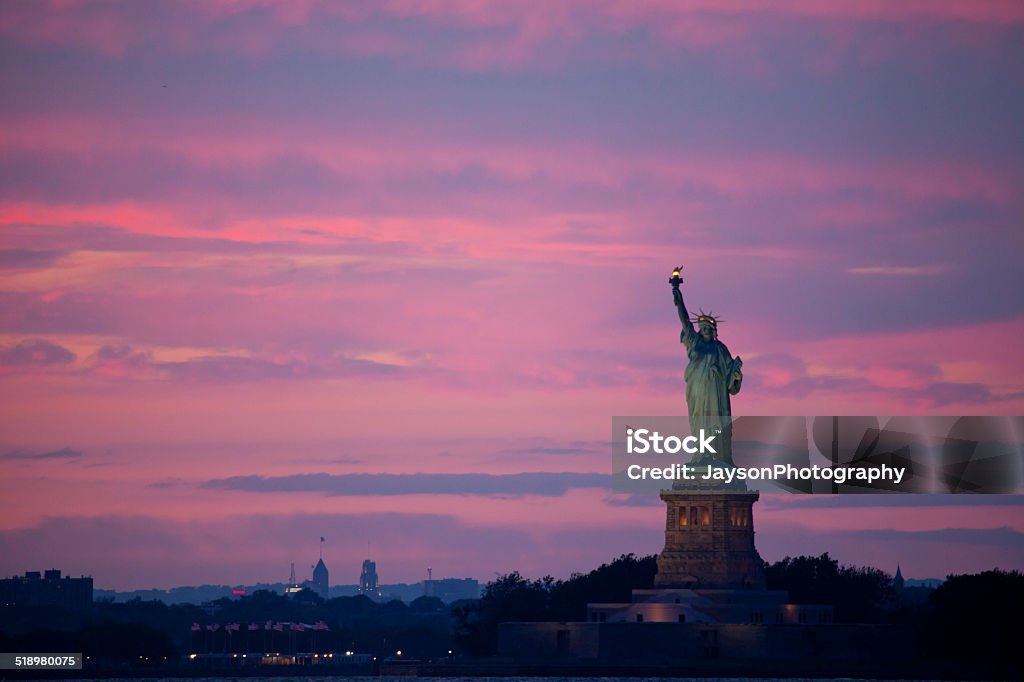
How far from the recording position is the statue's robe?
4609 inches

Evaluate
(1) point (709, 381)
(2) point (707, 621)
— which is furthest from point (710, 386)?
(2) point (707, 621)

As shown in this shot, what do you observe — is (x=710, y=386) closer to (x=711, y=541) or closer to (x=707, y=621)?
(x=711, y=541)

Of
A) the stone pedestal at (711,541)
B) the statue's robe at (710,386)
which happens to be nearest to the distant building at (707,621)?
the stone pedestal at (711,541)

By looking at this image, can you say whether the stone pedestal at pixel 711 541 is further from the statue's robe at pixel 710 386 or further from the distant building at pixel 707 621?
the statue's robe at pixel 710 386

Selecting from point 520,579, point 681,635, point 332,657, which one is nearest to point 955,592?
point 681,635

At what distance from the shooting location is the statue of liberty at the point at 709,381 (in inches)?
4609

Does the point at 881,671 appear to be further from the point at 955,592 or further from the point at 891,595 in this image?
the point at 891,595

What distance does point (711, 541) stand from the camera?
4560 inches

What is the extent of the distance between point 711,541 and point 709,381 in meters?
7.55

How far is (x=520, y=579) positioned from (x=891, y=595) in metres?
21.3

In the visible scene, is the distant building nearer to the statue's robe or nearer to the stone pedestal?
the stone pedestal

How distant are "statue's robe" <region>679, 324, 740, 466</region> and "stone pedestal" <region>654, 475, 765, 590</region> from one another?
2.03 metres

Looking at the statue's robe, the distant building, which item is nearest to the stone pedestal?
the distant building

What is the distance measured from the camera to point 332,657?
16175 cm
